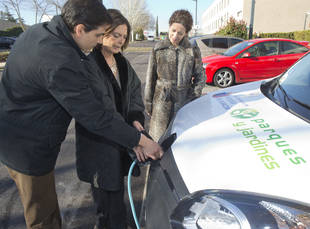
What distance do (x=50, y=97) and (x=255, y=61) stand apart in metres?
7.15

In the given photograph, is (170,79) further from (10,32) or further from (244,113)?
(10,32)

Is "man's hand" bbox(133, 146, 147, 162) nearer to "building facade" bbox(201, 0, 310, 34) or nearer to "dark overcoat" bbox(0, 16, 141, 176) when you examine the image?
"dark overcoat" bbox(0, 16, 141, 176)

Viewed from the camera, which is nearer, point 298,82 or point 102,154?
point 102,154

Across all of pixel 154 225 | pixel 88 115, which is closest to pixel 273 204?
pixel 154 225

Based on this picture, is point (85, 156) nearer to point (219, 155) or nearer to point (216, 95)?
point (219, 155)

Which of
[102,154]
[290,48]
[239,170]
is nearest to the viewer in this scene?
[239,170]

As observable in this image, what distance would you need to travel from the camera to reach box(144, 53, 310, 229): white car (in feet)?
3.20

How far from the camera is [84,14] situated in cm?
129

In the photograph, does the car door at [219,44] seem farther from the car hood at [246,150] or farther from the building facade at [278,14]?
the building facade at [278,14]

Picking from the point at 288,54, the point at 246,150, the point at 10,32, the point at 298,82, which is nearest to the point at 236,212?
the point at 246,150

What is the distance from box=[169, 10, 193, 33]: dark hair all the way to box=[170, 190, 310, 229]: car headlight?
1.82 metres

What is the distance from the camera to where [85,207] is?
242cm

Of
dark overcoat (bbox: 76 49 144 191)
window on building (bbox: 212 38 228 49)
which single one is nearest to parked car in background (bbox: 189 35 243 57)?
window on building (bbox: 212 38 228 49)

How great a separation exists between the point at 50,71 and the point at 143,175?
2050 millimetres
